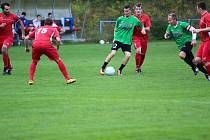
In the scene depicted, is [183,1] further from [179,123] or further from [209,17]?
[179,123]

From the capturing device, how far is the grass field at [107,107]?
930 cm

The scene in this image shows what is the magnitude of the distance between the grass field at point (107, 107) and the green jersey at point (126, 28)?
1.10m

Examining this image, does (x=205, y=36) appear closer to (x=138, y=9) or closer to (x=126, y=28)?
(x=126, y=28)

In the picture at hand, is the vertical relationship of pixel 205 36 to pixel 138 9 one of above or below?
below

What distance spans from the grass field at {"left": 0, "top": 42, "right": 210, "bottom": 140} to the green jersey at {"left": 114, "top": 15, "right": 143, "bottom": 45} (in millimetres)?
1100

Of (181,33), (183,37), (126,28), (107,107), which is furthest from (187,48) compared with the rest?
(107,107)

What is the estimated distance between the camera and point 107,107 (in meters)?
11.7

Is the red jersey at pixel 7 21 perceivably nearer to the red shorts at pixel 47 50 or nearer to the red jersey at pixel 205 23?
the red shorts at pixel 47 50

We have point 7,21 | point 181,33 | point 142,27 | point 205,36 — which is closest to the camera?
point 205,36

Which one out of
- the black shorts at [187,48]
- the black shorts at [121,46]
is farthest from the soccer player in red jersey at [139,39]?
the black shorts at [187,48]

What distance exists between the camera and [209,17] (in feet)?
51.8

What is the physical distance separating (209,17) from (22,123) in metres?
7.26

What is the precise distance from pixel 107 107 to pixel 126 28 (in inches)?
313

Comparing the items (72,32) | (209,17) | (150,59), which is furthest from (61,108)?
(72,32)
